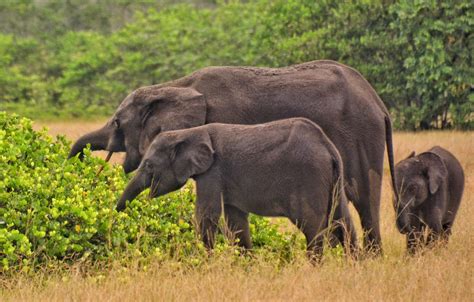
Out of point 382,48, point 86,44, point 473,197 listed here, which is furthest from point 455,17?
point 86,44

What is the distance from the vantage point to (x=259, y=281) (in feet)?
21.6

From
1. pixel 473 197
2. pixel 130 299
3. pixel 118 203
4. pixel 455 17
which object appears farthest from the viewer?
pixel 455 17

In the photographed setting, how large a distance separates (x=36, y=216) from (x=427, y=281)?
269 centimetres

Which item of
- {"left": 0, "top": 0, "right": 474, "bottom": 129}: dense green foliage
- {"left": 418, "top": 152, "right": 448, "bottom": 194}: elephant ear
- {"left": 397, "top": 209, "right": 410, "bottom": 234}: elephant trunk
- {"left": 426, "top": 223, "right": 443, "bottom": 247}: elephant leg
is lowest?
{"left": 0, "top": 0, "right": 474, "bottom": 129}: dense green foliage

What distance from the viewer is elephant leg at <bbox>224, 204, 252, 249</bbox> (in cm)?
755

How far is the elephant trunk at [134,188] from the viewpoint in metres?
7.43

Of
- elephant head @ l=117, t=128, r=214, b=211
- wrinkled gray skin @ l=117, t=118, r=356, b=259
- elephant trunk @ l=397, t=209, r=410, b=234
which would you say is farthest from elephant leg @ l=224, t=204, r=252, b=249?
elephant trunk @ l=397, t=209, r=410, b=234

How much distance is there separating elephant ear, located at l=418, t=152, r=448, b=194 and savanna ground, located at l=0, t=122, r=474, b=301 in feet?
5.11

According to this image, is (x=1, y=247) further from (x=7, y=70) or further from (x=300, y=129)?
(x=7, y=70)

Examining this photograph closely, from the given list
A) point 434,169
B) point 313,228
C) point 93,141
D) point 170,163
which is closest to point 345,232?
point 313,228

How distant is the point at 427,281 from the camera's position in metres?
6.57

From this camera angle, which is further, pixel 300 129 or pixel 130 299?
pixel 300 129

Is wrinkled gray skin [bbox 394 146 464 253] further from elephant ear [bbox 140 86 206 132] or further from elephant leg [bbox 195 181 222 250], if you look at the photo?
elephant leg [bbox 195 181 222 250]

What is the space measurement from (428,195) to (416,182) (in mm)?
161
